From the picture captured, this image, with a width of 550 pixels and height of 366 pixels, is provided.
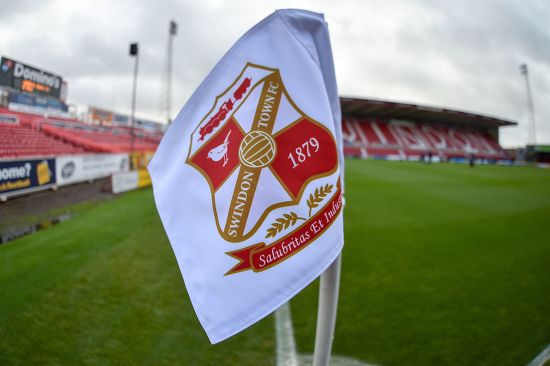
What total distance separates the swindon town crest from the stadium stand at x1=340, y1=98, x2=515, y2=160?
147ft

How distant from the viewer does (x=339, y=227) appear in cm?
128

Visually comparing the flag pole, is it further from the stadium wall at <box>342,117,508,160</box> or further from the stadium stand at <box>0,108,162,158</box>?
the stadium wall at <box>342,117,508,160</box>

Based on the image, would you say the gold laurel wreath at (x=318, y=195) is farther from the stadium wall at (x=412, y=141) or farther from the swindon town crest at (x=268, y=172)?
the stadium wall at (x=412, y=141)

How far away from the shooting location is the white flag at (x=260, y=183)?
116cm

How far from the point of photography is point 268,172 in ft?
3.91

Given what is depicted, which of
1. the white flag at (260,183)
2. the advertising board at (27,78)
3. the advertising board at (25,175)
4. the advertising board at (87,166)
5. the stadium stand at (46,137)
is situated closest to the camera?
the white flag at (260,183)

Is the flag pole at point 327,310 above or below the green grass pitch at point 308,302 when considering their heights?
above

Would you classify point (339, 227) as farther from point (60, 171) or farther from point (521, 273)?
point (60, 171)

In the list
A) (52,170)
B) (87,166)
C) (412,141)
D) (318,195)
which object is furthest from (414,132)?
(318,195)

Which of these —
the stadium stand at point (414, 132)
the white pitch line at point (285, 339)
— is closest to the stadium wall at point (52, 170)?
the white pitch line at point (285, 339)

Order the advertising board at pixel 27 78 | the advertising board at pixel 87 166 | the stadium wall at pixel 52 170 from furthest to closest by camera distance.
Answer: the advertising board at pixel 87 166, the stadium wall at pixel 52 170, the advertising board at pixel 27 78

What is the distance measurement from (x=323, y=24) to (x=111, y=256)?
5049mm

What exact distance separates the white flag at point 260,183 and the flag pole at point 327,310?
1.07 feet

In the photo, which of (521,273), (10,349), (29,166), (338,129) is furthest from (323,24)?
(29,166)
